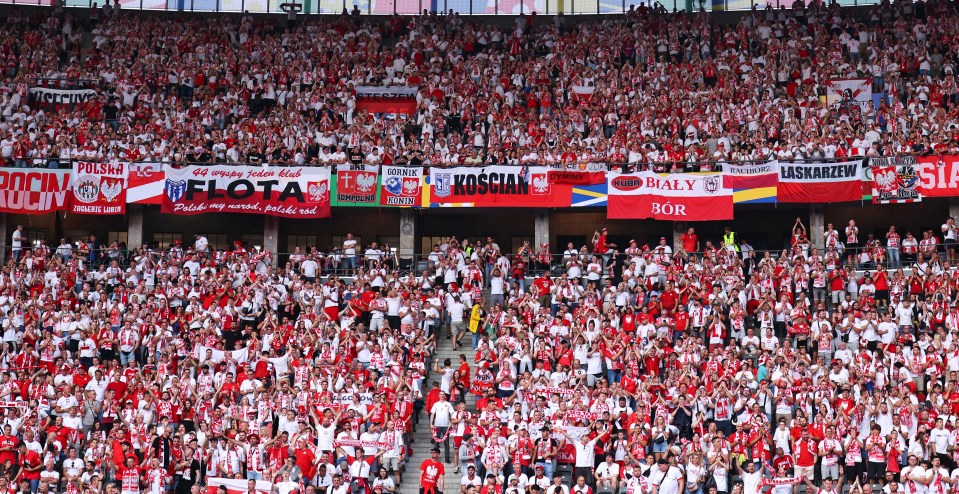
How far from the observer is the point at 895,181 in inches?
1378

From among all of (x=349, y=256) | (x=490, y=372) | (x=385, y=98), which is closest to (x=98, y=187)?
(x=349, y=256)

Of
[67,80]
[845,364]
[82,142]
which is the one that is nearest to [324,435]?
[845,364]

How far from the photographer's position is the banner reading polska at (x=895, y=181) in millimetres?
34875

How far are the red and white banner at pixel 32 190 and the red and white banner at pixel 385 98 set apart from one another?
9.74 metres

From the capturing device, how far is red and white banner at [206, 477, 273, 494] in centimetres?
2228

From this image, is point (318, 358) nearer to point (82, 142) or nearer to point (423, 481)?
point (423, 481)

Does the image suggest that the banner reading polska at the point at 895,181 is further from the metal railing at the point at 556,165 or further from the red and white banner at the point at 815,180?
the metal railing at the point at 556,165

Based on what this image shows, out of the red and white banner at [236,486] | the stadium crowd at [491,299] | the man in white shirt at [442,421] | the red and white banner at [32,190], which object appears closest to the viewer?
the red and white banner at [236,486]

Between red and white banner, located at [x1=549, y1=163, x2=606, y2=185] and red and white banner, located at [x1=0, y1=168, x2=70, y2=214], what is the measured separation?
45.5 feet

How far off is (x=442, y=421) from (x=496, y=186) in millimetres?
12362

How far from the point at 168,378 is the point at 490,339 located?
23.5ft

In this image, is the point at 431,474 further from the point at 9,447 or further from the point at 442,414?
the point at 9,447

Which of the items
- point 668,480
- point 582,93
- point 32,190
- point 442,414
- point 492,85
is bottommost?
point 668,480

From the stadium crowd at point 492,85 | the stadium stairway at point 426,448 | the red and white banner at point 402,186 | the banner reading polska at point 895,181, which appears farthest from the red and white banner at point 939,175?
the stadium stairway at point 426,448
